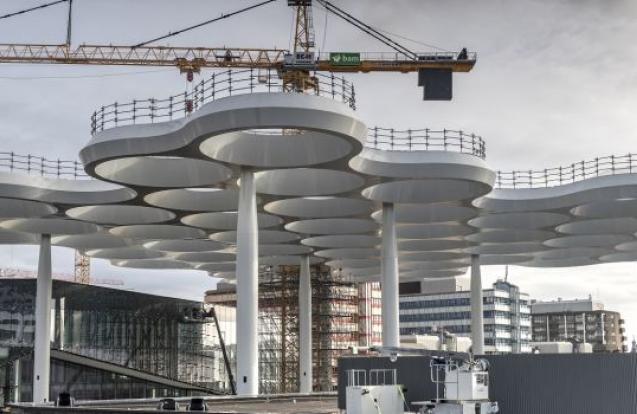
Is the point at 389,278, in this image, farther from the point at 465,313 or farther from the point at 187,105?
the point at 465,313

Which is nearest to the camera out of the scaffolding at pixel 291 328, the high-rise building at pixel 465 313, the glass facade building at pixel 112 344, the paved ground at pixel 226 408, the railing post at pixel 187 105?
the paved ground at pixel 226 408

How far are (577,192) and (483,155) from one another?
804 cm

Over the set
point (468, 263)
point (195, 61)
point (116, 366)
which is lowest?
point (116, 366)

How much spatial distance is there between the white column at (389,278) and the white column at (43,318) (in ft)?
85.3

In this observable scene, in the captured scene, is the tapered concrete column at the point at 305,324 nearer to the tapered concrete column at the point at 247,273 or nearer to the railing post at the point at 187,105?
the tapered concrete column at the point at 247,273

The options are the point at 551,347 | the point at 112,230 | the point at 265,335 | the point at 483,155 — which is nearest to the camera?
the point at 483,155

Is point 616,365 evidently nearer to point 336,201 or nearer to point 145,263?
point 336,201

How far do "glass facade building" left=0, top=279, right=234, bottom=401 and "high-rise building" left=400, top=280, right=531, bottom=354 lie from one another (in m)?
99.2

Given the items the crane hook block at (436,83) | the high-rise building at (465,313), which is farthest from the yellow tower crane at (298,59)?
the high-rise building at (465,313)

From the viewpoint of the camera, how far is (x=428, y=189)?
51.0m

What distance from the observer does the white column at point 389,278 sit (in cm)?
5494

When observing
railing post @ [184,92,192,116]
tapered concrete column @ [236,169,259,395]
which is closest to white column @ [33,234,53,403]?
tapered concrete column @ [236,169,259,395]

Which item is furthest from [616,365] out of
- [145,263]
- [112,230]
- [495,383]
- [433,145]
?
[145,263]

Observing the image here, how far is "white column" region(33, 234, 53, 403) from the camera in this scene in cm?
6438
